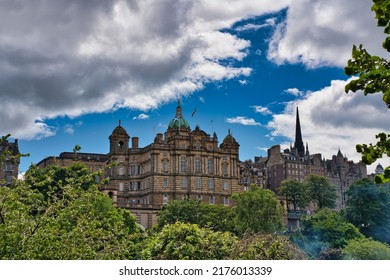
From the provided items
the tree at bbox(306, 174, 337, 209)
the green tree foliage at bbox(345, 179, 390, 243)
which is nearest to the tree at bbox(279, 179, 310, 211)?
the tree at bbox(306, 174, 337, 209)

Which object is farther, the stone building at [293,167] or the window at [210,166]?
the stone building at [293,167]

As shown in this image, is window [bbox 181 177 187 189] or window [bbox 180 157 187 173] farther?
window [bbox 180 157 187 173]

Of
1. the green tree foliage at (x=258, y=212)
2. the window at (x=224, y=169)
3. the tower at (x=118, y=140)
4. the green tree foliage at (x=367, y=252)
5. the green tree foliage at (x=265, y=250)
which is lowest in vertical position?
the green tree foliage at (x=265, y=250)

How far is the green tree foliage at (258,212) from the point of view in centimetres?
3428

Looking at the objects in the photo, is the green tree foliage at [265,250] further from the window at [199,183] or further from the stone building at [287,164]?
the stone building at [287,164]

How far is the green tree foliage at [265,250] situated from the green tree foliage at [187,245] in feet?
8.01

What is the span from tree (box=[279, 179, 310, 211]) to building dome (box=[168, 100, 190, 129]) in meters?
14.7

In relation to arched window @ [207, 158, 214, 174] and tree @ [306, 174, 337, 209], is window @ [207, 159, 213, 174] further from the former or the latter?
tree @ [306, 174, 337, 209]

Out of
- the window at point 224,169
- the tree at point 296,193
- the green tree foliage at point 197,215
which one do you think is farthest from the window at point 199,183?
the tree at point 296,193

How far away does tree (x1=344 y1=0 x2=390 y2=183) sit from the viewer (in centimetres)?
507

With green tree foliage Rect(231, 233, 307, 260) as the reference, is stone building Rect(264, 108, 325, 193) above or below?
above

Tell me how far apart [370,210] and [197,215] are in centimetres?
1288

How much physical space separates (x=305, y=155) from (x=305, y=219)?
119 feet

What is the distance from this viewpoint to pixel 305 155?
79625 mm
